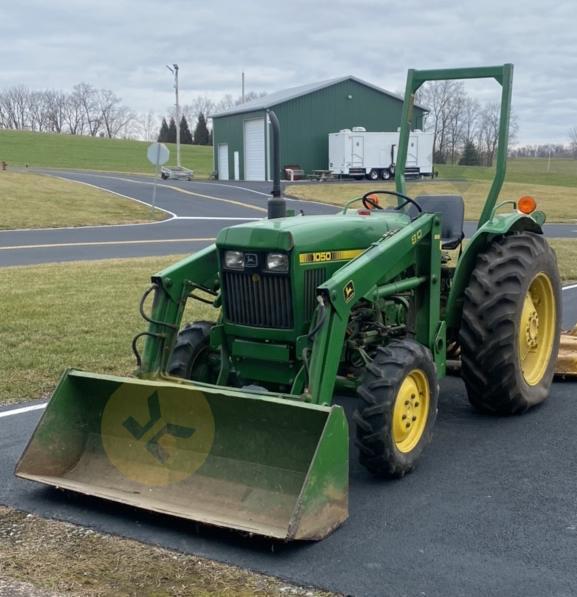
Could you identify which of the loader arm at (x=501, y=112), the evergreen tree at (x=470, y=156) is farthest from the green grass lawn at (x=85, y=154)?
the evergreen tree at (x=470, y=156)

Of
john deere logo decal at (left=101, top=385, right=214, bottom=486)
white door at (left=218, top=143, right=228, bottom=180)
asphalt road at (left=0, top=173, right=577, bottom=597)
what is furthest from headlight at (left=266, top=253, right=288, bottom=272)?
white door at (left=218, top=143, right=228, bottom=180)

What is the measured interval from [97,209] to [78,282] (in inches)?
678

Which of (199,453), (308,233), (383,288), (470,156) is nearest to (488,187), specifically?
(470,156)

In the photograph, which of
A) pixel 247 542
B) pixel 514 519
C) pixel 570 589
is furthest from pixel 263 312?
pixel 570 589

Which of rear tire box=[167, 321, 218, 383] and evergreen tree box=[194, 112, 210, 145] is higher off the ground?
rear tire box=[167, 321, 218, 383]

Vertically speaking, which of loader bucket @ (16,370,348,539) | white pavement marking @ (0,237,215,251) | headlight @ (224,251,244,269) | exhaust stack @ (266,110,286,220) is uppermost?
exhaust stack @ (266,110,286,220)

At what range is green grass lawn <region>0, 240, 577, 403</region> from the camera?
7.00 meters

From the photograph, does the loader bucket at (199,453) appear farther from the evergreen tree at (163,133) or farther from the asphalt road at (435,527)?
the evergreen tree at (163,133)

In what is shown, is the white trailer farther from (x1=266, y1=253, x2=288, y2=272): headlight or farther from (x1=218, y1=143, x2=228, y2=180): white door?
(x1=266, y1=253, x2=288, y2=272): headlight

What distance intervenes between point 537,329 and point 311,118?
40885mm

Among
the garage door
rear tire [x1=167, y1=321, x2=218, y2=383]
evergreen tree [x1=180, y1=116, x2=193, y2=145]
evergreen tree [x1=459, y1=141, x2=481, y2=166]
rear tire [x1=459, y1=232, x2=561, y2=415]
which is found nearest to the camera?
rear tire [x1=167, y1=321, x2=218, y2=383]

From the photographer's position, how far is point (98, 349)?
7668 mm

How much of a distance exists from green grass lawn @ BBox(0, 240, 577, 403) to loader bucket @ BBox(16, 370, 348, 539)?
1.92 m

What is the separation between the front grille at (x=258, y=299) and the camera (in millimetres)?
4648
